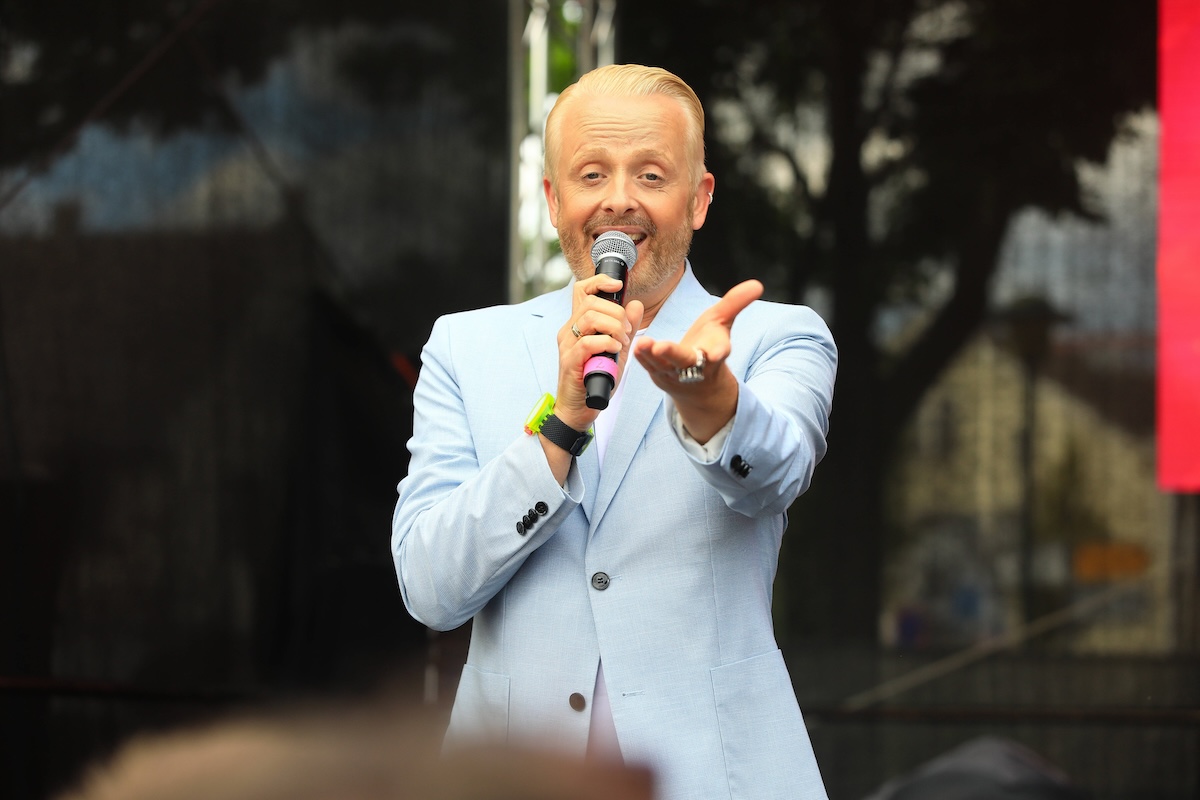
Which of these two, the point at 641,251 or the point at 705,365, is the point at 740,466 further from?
the point at 641,251

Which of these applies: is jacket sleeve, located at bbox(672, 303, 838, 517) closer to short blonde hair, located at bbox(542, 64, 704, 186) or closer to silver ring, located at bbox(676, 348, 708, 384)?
silver ring, located at bbox(676, 348, 708, 384)

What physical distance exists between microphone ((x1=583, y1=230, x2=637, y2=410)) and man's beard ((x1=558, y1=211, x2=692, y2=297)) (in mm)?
23

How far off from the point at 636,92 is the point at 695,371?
0.50m

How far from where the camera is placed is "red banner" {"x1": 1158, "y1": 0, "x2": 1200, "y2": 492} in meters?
3.86

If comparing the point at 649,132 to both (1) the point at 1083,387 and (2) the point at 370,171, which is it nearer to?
(2) the point at 370,171

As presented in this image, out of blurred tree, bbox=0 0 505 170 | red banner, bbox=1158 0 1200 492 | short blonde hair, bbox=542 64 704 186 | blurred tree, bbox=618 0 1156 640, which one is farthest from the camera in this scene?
blurred tree, bbox=618 0 1156 640

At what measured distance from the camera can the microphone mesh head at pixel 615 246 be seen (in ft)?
4.73

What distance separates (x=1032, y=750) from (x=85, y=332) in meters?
3.32

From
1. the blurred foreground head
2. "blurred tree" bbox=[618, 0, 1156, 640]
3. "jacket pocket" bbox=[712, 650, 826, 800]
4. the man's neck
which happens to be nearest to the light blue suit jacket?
"jacket pocket" bbox=[712, 650, 826, 800]

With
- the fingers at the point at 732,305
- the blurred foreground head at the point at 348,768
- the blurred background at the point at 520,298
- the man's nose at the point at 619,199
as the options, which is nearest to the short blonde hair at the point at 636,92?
the man's nose at the point at 619,199

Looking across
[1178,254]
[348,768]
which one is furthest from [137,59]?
[348,768]

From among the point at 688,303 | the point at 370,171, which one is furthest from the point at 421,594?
the point at 370,171

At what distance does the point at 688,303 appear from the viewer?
161 cm

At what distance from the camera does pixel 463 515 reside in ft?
4.52
